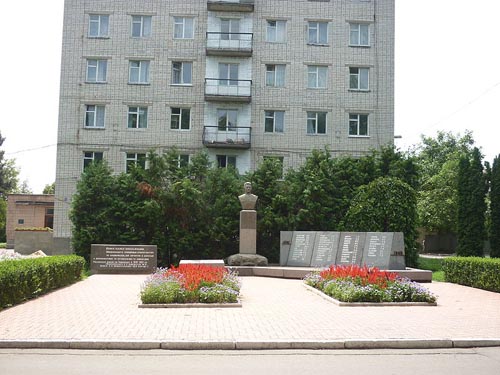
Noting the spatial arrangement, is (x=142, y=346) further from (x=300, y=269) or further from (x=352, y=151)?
(x=352, y=151)

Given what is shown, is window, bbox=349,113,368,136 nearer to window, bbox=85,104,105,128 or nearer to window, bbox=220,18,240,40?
window, bbox=220,18,240,40

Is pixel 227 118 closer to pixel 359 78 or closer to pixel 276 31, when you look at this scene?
pixel 276 31

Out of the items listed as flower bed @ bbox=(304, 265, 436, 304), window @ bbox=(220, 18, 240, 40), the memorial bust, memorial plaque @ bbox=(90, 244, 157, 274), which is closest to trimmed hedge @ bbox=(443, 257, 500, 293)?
flower bed @ bbox=(304, 265, 436, 304)

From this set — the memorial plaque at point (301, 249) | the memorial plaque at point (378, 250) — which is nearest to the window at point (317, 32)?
the memorial plaque at point (301, 249)

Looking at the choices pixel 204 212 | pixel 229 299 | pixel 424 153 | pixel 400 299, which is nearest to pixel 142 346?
pixel 229 299

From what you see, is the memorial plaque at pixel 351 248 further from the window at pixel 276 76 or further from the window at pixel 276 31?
the window at pixel 276 31

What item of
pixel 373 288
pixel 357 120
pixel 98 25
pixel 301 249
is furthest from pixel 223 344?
pixel 98 25

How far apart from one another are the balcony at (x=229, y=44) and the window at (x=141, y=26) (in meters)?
4.08

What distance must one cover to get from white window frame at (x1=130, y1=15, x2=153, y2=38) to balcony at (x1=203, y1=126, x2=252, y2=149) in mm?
7576

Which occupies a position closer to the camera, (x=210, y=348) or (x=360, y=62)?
(x=210, y=348)

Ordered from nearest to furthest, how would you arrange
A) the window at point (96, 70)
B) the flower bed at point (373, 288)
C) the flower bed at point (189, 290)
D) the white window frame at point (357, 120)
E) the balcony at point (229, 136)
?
1. the flower bed at point (189, 290)
2. the flower bed at point (373, 288)
3. the balcony at point (229, 136)
4. the window at point (96, 70)
5. the white window frame at point (357, 120)

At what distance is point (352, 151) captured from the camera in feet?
124

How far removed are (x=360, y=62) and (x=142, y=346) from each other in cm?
3235

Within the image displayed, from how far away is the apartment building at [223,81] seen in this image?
121 feet
